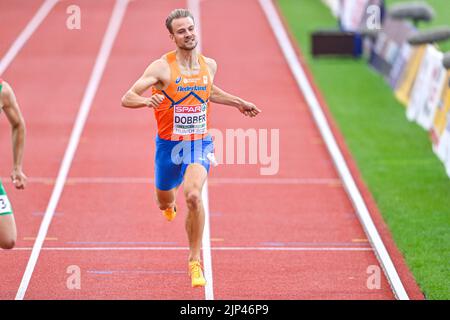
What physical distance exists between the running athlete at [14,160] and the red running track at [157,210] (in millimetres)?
1406

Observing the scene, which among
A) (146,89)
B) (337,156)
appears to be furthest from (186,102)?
(337,156)

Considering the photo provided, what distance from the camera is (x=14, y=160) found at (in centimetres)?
902

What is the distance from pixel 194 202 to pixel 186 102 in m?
0.95

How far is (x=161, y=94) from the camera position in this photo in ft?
31.7

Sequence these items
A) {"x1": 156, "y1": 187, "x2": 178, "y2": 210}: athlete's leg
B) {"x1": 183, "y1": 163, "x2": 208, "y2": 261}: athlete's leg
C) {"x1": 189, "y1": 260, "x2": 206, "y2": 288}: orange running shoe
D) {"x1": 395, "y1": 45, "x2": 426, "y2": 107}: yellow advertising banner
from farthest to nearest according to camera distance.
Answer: {"x1": 395, "y1": 45, "x2": 426, "y2": 107}: yellow advertising banner → {"x1": 156, "y1": 187, "x2": 178, "y2": 210}: athlete's leg → {"x1": 189, "y1": 260, "x2": 206, "y2": 288}: orange running shoe → {"x1": 183, "y1": 163, "x2": 208, "y2": 261}: athlete's leg

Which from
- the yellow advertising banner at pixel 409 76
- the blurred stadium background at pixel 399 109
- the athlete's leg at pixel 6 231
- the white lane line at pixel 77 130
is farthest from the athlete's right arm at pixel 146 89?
the yellow advertising banner at pixel 409 76

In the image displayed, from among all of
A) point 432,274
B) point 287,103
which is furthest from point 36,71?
point 432,274

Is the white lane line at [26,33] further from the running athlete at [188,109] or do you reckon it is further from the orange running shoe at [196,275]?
the orange running shoe at [196,275]

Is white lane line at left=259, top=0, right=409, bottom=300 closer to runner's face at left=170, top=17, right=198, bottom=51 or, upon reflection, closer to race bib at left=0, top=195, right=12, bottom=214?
runner's face at left=170, top=17, right=198, bottom=51

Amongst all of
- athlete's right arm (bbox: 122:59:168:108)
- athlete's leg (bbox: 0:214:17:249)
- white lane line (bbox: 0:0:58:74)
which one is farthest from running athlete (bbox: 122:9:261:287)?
white lane line (bbox: 0:0:58:74)

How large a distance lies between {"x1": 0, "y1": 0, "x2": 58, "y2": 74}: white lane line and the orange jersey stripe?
12913 mm

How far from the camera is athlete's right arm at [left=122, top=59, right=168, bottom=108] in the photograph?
29.1 feet

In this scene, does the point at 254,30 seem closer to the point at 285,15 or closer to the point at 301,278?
the point at 285,15

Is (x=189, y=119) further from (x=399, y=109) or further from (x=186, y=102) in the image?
(x=399, y=109)
